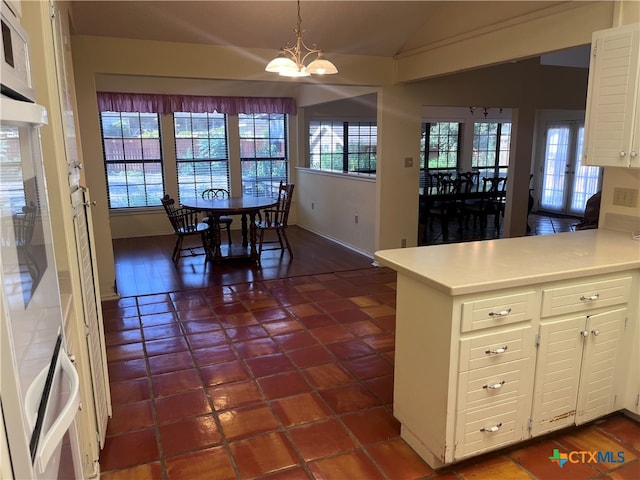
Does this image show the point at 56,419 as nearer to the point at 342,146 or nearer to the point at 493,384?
the point at 493,384

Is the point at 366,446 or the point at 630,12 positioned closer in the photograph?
the point at 366,446

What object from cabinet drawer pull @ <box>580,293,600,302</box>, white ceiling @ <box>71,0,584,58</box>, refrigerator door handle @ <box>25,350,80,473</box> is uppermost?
white ceiling @ <box>71,0,584,58</box>

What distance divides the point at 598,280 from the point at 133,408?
2.38 metres

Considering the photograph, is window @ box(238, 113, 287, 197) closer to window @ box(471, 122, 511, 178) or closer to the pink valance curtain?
the pink valance curtain

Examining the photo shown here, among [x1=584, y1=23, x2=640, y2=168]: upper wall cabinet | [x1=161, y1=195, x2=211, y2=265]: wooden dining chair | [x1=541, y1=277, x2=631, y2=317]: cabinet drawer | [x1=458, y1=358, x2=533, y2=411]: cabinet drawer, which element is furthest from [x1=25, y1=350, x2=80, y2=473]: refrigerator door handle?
[x1=161, y1=195, x2=211, y2=265]: wooden dining chair

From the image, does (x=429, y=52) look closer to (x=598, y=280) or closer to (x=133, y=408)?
(x=598, y=280)

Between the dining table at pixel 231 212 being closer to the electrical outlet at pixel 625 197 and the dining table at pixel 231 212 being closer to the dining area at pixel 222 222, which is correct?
the dining area at pixel 222 222

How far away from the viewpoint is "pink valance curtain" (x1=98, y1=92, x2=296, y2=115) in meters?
6.60

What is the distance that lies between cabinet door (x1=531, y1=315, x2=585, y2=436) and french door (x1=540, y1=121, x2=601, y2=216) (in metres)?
7.07

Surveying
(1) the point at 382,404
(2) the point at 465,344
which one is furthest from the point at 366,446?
(2) the point at 465,344

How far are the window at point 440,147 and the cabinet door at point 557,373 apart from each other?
7064mm

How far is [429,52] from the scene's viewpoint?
177 inches

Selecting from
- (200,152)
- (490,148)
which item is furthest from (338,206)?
(490,148)

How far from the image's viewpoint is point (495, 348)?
75.4 inches
